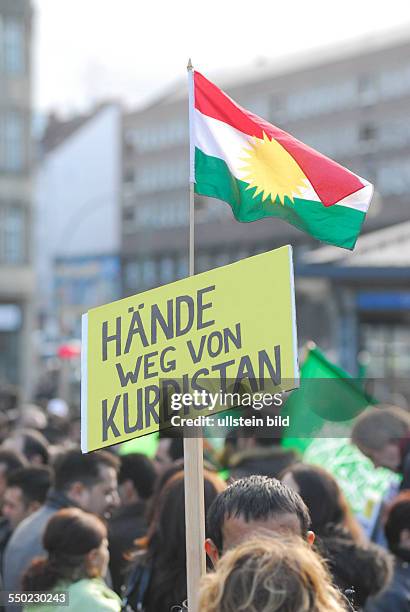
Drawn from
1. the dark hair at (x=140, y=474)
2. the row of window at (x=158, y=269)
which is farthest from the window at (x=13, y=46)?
the dark hair at (x=140, y=474)

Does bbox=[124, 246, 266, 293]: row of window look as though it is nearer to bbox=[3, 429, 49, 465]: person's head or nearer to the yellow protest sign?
bbox=[3, 429, 49, 465]: person's head

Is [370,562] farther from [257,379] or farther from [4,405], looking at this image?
[4,405]

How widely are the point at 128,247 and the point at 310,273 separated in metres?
62.9

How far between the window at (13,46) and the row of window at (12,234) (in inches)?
179

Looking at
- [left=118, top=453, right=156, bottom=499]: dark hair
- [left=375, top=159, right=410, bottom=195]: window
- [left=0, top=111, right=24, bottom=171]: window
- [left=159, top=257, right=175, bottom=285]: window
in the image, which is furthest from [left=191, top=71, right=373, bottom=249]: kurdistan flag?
[left=159, top=257, right=175, bottom=285]: window

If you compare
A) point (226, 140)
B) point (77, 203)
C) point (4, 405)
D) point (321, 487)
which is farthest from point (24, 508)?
point (77, 203)

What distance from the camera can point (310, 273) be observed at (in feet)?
63.6

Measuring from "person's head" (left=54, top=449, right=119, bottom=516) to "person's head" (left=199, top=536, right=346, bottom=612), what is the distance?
3022mm

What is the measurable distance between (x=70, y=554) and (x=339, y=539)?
3.29ft

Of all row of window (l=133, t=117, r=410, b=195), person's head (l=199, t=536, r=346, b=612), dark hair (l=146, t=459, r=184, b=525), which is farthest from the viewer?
row of window (l=133, t=117, r=410, b=195)

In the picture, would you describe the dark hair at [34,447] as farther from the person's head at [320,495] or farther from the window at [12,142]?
the window at [12,142]

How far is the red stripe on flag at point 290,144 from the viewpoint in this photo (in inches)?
165

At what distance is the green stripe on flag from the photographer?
13.8 ft

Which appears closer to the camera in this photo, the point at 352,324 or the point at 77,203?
the point at 352,324
